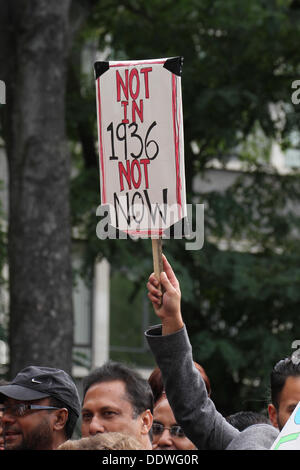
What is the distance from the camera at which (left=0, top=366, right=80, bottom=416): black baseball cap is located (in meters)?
4.71

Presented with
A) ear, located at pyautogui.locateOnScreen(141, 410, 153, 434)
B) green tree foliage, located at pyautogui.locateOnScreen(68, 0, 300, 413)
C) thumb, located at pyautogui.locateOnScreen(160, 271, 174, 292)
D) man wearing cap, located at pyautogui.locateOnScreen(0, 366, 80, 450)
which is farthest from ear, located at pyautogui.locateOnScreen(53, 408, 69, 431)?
green tree foliage, located at pyautogui.locateOnScreen(68, 0, 300, 413)

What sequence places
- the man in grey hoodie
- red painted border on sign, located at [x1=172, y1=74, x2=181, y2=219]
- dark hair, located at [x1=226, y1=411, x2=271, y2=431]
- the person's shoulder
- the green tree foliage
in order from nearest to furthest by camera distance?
the person's shoulder → the man in grey hoodie → red painted border on sign, located at [x1=172, y1=74, x2=181, y2=219] → dark hair, located at [x1=226, y1=411, x2=271, y2=431] → the green tree foliage

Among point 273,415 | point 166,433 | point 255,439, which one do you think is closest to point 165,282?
point 255,439

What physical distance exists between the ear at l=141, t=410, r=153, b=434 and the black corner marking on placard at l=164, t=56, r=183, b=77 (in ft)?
4.68

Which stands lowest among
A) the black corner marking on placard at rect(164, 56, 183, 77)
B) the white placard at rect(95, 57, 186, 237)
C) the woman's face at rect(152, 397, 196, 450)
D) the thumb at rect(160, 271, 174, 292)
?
the woman's face at rect(152, 397, 196, 450)

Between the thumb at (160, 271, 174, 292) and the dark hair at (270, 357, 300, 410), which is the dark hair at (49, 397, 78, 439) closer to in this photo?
the dark hair at (270, 357, 300, 410)

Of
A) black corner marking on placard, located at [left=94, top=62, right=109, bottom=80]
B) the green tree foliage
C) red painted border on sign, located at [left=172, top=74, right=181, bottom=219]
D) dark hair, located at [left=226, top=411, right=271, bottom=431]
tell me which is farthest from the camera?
the green tree foliage

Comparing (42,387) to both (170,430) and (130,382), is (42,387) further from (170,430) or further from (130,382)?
(170,430)

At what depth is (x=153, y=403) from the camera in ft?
16.2

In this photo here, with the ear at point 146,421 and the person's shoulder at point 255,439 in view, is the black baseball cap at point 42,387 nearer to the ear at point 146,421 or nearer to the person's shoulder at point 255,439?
the ear at point 146,421

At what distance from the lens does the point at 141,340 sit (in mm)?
17016

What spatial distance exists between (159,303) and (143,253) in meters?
7.44
